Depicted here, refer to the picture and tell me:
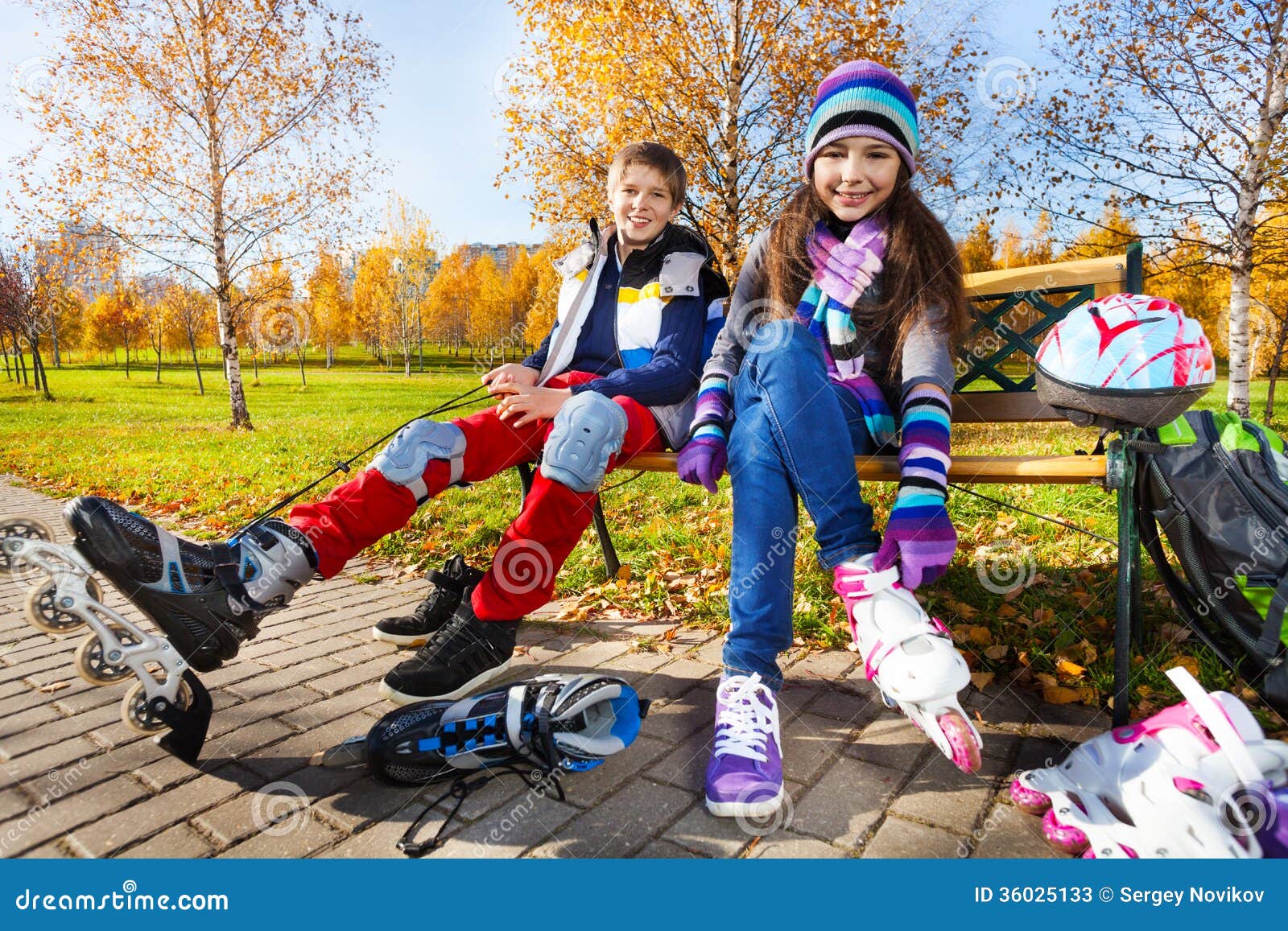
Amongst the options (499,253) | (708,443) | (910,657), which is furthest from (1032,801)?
(499,253)

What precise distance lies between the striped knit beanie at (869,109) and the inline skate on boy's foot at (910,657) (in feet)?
4.27

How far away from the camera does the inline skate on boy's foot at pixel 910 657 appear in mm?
1464

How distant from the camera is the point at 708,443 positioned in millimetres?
1985

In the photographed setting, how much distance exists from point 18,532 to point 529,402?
130 cm

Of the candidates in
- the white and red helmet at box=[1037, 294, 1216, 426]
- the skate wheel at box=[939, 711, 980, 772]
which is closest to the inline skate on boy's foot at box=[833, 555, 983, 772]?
the skate wheel at box=[939, 711, 980, 772]

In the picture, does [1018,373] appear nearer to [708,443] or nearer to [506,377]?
[708,443]

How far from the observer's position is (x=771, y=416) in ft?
5.94

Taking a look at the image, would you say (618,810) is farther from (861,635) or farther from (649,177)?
A: (649,177)

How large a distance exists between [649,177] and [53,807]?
2471mm

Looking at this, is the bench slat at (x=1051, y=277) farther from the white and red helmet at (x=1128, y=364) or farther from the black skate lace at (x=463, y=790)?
the black skate lace at (x=463, y=790)

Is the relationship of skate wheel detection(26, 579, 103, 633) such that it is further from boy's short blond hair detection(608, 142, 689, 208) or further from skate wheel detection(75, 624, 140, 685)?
boy's short blond hair detection(608, 142, 689, 208)


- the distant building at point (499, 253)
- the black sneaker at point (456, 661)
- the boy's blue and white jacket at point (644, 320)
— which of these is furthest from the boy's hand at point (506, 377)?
the distant building at point (499, 253)

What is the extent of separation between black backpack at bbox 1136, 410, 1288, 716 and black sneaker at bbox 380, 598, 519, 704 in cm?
175

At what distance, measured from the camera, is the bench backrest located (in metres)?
2.38
